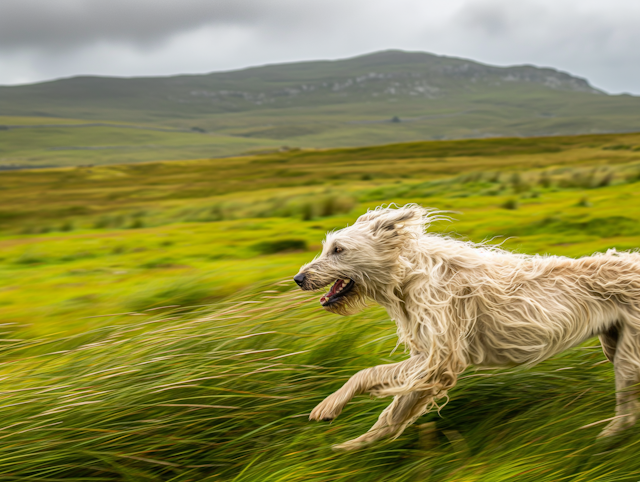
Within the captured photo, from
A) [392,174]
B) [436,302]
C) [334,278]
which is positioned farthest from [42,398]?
[392,174]

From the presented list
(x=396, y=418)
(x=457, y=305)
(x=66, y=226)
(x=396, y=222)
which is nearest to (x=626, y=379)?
(x=457, y=305)

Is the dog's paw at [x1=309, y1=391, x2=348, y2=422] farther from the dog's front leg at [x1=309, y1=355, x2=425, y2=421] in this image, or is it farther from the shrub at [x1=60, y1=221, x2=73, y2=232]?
the shrub at [x1=60, y1=221, x2=73, y2=232]

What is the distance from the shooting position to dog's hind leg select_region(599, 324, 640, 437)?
162 inches

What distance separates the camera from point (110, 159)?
5758 inches

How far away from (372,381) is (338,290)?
0.76 m

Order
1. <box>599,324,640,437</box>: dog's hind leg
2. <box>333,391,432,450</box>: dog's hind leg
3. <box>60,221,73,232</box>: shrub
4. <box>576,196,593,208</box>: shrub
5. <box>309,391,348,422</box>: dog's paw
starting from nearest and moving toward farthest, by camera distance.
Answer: <box>599,324,640,437</box>: dog's hind leg, <box>333,391,432,450</box>: dog's hind leg, <box>309,391,348,422</box>: dog's paw, <box>576,196,593,208</box>: shrub, <box>60,221,73,232</box>: shrub

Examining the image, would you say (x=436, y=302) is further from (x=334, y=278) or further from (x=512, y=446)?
(x=512, y=446)

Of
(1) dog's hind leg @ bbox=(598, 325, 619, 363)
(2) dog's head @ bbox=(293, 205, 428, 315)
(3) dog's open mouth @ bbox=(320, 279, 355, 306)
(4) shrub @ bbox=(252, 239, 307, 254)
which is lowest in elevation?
(4) shrub @ bbox=(252, 239, 307, 254)

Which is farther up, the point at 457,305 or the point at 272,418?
the point at 457,305

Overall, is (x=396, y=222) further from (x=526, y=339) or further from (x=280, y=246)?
(x=280, y=246)

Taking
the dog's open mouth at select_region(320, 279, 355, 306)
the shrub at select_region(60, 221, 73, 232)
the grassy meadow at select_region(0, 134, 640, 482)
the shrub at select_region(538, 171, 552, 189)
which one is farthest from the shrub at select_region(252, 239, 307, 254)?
the shrub at select_region(538, 171, 552, 189)

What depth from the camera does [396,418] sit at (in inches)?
169

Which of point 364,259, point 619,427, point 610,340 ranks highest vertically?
point 364,259

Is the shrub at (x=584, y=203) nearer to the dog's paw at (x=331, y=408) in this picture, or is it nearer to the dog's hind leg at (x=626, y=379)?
the dog's hind leg at (x=626, y=379)
